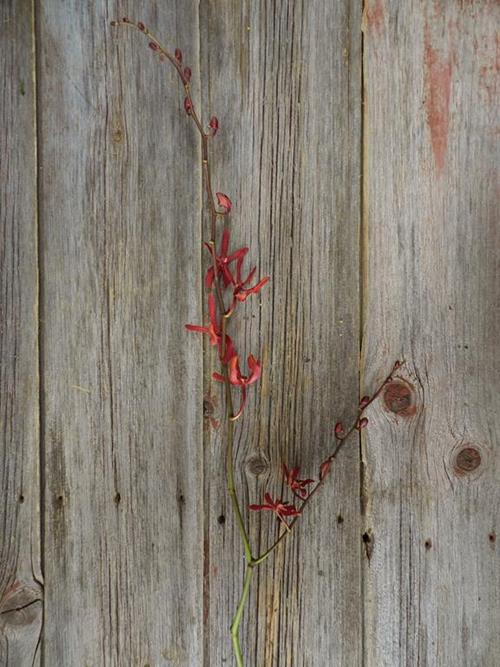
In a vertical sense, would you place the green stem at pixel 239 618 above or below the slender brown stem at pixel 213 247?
below

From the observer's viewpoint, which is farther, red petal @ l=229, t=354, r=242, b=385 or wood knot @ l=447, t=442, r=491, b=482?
wood knot @ l=447, t=442, r=491, b=482

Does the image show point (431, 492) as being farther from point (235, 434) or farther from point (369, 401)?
point (235, 434)

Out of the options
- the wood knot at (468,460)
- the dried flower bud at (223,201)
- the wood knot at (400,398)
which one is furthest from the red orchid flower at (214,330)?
the wood knot at (468,460)

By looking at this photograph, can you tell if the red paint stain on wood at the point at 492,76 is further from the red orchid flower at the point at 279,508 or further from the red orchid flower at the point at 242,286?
the red orchid flower at the point at 279,508

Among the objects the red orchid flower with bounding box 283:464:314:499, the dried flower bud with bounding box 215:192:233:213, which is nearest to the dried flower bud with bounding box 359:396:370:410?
the red orchid flower with bounding box 283:464:314:499

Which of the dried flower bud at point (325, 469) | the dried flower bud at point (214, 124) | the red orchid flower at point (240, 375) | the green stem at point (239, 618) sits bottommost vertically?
the green stem at point (239, 618)

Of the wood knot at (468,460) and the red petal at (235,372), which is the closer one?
the red petal at (235,372)

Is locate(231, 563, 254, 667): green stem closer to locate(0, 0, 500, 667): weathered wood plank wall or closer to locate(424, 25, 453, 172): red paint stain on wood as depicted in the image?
locate(0, 0, 500, 667): weathered wood plank wall
